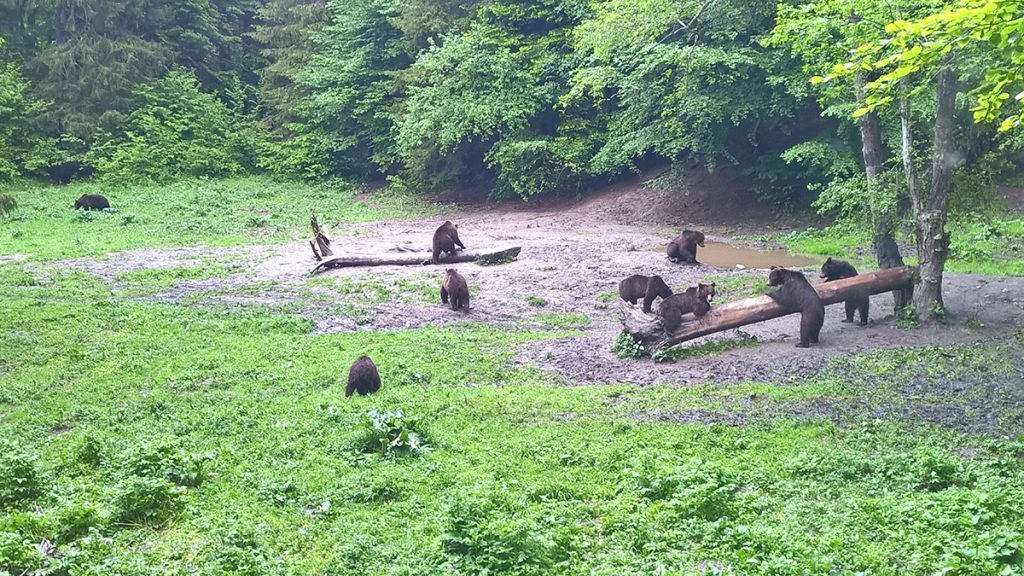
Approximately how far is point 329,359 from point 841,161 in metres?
18.6

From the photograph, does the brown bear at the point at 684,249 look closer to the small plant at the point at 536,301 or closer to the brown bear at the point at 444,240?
the small plant at the point at 536,301

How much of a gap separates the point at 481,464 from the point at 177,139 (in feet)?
136

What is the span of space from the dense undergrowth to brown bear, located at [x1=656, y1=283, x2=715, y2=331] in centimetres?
172

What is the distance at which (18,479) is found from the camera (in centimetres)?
688

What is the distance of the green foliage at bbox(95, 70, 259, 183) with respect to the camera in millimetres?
41188

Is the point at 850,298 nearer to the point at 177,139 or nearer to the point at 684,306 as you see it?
the point at 684,306

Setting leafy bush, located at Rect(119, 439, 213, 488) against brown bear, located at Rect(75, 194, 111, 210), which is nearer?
leafy bush, located at Rect(119, 439, 213, 488)

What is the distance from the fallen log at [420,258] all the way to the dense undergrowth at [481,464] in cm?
724

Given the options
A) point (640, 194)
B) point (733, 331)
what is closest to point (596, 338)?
Answer: point (733, 331)

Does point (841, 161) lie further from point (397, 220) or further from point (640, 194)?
point (397, 220)

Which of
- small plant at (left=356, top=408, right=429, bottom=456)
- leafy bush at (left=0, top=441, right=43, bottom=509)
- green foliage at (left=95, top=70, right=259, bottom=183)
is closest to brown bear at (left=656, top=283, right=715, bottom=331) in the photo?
small plant at (left=356, top=408, right=429, bottom=456)

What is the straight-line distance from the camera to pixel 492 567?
5.69 m

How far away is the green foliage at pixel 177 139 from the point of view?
41.2m

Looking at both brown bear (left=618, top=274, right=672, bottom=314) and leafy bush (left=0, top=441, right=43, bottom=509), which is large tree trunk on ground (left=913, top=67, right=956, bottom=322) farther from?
leafy bush (left=0, top=441, right=43, bottom=509)
